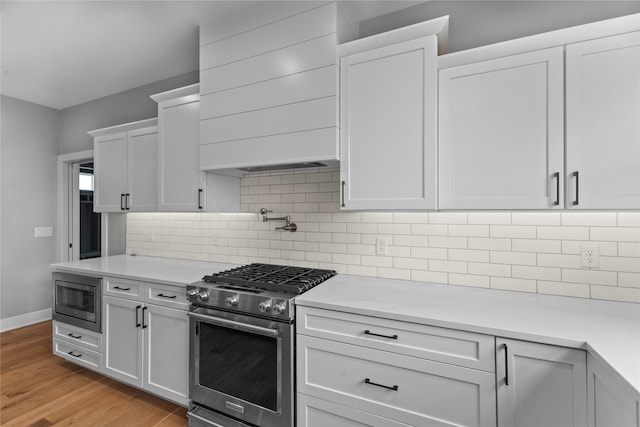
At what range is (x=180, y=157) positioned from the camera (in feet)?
8.84

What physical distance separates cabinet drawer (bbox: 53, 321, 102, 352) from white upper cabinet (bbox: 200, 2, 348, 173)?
173cm

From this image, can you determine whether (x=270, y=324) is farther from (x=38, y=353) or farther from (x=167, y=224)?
(x=38, y=353)

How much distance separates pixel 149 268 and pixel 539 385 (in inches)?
110

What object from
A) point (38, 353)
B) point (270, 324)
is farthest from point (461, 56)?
point (38, 353)

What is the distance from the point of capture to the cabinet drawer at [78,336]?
8.68 ft

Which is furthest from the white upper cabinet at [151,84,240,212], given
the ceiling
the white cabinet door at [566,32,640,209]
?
the white cabinet door at [566,32,640,209]

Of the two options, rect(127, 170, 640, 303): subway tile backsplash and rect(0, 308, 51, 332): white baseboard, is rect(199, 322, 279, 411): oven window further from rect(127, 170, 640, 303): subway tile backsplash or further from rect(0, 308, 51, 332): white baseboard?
rect(0, 308, 51, 332): white baseboard

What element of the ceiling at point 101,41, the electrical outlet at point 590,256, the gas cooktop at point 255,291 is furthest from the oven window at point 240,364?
the ceiling at point 101,41

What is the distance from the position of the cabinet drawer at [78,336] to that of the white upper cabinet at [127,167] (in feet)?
3.74

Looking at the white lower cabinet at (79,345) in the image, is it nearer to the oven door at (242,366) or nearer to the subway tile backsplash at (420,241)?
the subway tile backsplash at (420,241)

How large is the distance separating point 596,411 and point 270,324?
1.47 metres

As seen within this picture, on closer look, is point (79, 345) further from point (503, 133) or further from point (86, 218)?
point (503, 133)

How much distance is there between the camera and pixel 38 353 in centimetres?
328

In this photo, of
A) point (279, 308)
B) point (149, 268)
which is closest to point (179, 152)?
point (149, 268)
